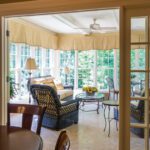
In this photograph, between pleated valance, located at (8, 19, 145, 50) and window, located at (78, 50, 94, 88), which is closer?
pleated valance, located at (8, 19, 145, 50)

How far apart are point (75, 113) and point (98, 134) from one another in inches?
32.6

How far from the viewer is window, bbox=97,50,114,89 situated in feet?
26.0

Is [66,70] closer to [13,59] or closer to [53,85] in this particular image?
[53,85]

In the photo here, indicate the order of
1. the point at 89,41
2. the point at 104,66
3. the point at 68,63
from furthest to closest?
the point at 68,63, the point at 104,66, the point at 89,41

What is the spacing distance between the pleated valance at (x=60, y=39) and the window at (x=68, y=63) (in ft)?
1.09

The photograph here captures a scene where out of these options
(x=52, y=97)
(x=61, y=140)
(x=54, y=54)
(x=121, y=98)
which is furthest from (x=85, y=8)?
(x=54, y=54)

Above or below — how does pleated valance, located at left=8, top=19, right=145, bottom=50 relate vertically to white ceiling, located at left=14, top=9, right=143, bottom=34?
below

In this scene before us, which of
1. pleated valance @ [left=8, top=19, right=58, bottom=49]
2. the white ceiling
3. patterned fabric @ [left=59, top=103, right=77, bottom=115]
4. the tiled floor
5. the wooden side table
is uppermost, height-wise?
the white ceiling

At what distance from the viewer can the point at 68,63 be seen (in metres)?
8.41

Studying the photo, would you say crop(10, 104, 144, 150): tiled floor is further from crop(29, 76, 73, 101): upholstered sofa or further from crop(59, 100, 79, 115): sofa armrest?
crop(29, 76, 73, 101): upholstered sofa

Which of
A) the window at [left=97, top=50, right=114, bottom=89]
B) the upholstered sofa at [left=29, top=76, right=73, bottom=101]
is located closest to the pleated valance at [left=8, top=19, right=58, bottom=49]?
the upholstered sofa at [left=29, top=76, right=73, bottom=101]

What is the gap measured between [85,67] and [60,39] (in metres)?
1.48

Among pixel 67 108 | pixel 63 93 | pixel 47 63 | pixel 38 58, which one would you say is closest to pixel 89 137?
pixel 67 108

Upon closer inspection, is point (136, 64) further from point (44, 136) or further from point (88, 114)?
point (88, 114)
